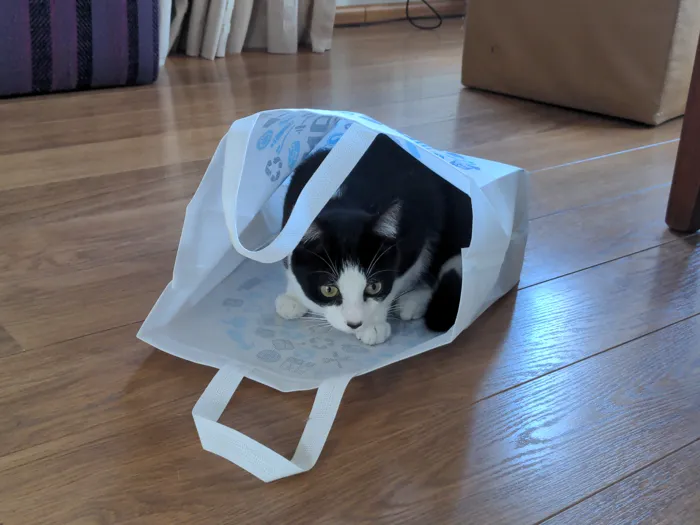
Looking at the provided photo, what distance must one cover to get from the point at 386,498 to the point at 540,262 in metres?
0.59

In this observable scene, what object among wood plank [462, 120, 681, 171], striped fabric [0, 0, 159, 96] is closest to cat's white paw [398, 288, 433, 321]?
wood plank [462, 120, 681, 171]

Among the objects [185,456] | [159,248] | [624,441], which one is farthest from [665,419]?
[159,248]

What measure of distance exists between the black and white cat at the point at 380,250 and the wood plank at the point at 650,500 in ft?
1.03

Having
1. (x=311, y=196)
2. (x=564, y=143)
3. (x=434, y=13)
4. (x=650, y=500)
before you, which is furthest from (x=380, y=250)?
(x=434, y=13)

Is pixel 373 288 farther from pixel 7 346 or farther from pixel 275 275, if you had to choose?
pixel 7 346

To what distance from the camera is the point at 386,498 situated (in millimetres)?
673

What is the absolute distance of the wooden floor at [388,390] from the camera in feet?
2.20

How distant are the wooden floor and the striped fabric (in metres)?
0.53

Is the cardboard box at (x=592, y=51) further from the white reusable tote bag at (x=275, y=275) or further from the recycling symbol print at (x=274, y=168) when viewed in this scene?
the recycling symbol print at (x=274, y=168)

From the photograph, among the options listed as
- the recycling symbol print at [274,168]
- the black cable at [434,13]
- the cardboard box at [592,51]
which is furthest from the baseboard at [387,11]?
the recycling symbol print at [274,168]

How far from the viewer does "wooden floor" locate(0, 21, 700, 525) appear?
67cm

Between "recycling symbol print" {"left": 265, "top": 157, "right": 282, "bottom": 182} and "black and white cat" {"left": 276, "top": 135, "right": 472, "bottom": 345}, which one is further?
"recycling symbol print" {"left": 265, "top": 157, "right": 282, "bottom": 182}

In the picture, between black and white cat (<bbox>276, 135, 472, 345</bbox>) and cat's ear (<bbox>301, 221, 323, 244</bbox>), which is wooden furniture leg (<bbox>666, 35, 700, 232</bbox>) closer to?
black and white cat (<bbox>276, 135, 472, 345</bbox>)

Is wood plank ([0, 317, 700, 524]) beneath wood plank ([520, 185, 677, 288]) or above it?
above
